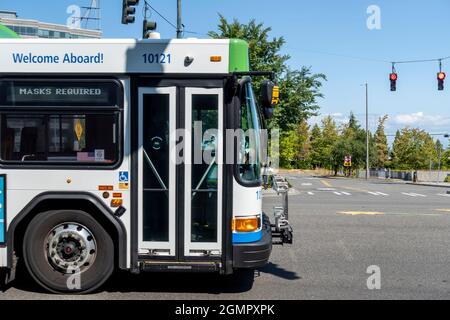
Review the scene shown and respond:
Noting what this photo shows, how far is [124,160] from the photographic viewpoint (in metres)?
6.32

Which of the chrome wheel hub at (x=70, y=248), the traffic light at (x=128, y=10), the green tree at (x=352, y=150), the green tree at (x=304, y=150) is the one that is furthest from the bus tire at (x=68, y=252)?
the green tree at (x=304, y=150)

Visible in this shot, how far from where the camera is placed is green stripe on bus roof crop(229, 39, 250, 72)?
20.7ft

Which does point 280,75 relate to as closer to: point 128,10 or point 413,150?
point 128,10

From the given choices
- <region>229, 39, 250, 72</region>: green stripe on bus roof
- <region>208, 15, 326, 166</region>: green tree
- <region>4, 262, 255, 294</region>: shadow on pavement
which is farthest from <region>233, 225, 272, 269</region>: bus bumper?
<region>208, 15, 326, 166</region>: green tree

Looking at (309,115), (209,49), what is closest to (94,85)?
(209,49)

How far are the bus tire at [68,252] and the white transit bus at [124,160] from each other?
0.04 feet

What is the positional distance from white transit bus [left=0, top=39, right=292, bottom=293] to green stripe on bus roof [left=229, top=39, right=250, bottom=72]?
0.05ft

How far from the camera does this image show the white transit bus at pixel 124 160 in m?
6.30

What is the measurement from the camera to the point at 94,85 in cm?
639

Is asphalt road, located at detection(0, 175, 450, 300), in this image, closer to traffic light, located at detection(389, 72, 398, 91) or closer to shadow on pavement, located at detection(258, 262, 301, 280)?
shadow on pavement, located at detection(258, 262, 301, 280)

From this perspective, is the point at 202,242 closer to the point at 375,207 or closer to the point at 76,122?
the point at 76,122

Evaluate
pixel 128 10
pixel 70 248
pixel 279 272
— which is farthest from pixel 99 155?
pixel 128 10

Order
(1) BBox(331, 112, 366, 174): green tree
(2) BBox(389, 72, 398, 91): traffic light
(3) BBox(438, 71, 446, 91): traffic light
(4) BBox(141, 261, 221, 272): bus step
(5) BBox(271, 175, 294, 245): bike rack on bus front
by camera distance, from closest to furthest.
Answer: (4) BBox(141, 261, 221, 272): bus step
(5) BBox(271, 175, 294, 245): bike rack on bus front
(3) BBox(438, 71, 446, 91): traffic light
(2) BBox(389, 72, 398, 91): traffic light
(1) BBox(331, 112, 366, 174): green tree
